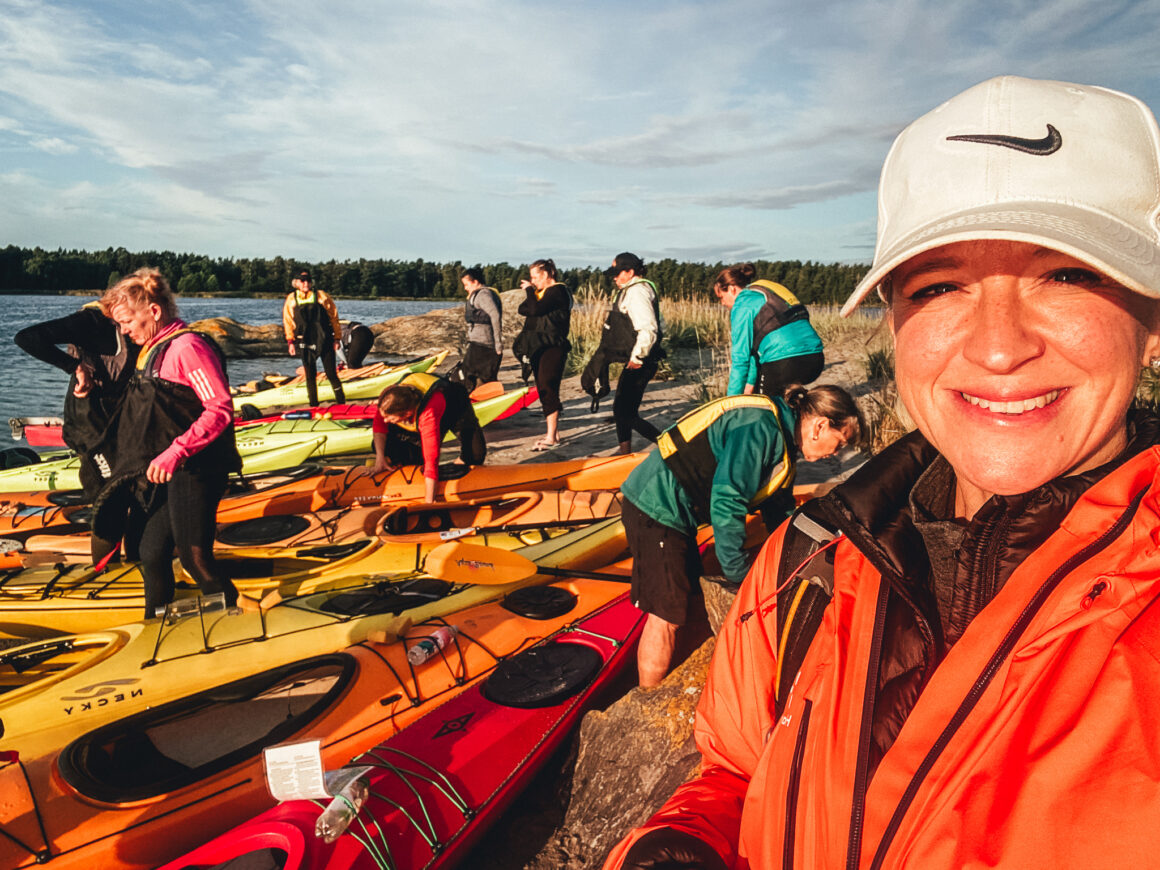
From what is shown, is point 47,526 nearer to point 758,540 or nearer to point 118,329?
point 118,329

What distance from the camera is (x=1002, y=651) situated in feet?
2.62

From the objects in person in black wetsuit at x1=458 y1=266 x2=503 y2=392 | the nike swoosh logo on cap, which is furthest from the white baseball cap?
person in black wetsuit at x1=458 y1=266 x2=503 y2=392

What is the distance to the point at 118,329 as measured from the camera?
12.5 feet

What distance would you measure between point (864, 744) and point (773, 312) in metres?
4.57

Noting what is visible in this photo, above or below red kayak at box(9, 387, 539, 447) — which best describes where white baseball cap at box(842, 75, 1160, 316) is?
above

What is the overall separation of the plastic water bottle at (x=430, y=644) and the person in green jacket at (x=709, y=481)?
4.08 ft

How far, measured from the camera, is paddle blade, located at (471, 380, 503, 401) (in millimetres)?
9195

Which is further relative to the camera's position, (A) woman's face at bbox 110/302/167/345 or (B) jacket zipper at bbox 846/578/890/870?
(A) woman's face at bbox 110/302/167/345

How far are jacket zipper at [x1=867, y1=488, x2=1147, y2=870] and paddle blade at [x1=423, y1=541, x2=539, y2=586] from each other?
361 centimetres

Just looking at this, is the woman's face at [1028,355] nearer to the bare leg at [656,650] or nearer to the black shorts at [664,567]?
the black shorts at [664,567]

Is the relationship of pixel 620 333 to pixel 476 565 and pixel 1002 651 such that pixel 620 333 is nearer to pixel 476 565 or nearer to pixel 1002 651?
pixel 476 565

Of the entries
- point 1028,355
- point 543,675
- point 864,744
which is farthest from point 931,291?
point 543,675

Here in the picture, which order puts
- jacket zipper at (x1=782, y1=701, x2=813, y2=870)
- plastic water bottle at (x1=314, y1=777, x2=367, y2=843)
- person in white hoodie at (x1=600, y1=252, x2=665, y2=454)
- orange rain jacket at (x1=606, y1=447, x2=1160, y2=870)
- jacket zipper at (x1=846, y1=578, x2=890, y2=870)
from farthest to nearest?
person in white hoodie at (x1=600, y1=252, x2=665, y2=454)
plastic water bottle at (x1=314, y1=777, x2=367, y2=843)
jacket zipper at (x1=782, y1=701, x2=813, y2=870)
jacket zipper at (x1=846, y1=578, x2=890, y2=870)
orange rain jacket at (x1=606, y1=447, x2=1160, y2=870)

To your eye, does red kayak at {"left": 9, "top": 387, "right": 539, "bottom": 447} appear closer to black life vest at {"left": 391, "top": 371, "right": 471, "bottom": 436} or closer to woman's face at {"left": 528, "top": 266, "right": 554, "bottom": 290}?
woman's face at {"left": 528, "top": 266, "right": 554, "bottom": 290}
